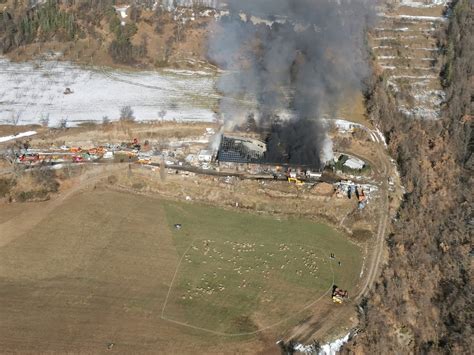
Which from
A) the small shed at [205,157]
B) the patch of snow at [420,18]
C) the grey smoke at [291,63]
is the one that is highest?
the patch of snow at [420,18]

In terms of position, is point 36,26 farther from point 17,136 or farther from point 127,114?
point 17,136

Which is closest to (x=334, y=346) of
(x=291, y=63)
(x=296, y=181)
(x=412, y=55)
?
(x=296, y=181)

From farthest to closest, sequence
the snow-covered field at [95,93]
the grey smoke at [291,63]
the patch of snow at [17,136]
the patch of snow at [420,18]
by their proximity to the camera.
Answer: the patch of snow at [420,18] → the snow-covered field at [95,93] → the grey smoke at [291,63] → the patch of snow at [17,136]

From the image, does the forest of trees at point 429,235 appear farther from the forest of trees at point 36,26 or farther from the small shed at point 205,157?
the forest of trees at point 36,26

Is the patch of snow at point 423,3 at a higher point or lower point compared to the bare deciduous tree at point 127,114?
higher

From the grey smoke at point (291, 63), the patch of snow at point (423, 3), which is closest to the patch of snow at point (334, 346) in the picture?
the grey smoke at point (291, 63)

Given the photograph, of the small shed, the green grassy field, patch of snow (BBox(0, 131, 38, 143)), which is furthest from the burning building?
patch of snow (BBox(0, 131, 38, 143))

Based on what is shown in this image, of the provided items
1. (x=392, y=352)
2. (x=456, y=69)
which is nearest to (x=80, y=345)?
(x=392, y=352)
